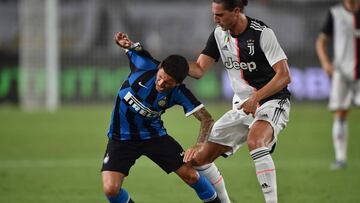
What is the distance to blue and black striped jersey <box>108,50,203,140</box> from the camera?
8133mm

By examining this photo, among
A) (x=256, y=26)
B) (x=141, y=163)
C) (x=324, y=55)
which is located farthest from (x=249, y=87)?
(x=141, y=163)

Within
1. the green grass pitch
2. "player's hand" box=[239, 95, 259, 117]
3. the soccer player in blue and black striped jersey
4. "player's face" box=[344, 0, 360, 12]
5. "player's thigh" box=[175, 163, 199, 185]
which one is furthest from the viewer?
"player's face" box=[344, 0, 360, 12]

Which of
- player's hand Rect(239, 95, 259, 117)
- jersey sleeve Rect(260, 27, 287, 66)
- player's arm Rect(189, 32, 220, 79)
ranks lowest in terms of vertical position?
player's hand Rect(239, 95, 259, 117)

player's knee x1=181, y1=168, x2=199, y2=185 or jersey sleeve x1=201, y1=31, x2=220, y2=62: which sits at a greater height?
jersey sleeve x1=201, y1=31, x2=220, y2=62

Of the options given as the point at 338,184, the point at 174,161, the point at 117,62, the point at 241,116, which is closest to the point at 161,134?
the point at 174,161

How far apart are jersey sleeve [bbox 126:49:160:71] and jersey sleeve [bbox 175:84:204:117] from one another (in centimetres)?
33

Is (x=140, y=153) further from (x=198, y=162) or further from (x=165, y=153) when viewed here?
(x=198, y=162)

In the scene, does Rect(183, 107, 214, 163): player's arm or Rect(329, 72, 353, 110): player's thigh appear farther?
Rect(329, 72, 353, 110): player's thigh

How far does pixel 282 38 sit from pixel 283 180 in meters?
9.71

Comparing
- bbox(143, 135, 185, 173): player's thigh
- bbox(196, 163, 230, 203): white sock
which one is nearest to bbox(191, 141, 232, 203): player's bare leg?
bbox(196, 163, 230, 203): white sock

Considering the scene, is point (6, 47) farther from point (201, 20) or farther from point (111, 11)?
point (201, 20)

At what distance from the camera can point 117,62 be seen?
2100 cm

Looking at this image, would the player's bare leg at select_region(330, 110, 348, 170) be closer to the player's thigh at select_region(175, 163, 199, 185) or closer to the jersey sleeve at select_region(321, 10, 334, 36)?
the jersey sleeve at select_region(321, 10, 334, 36)

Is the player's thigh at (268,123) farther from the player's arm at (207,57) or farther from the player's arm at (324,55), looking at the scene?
the player's arm at (324,55)
